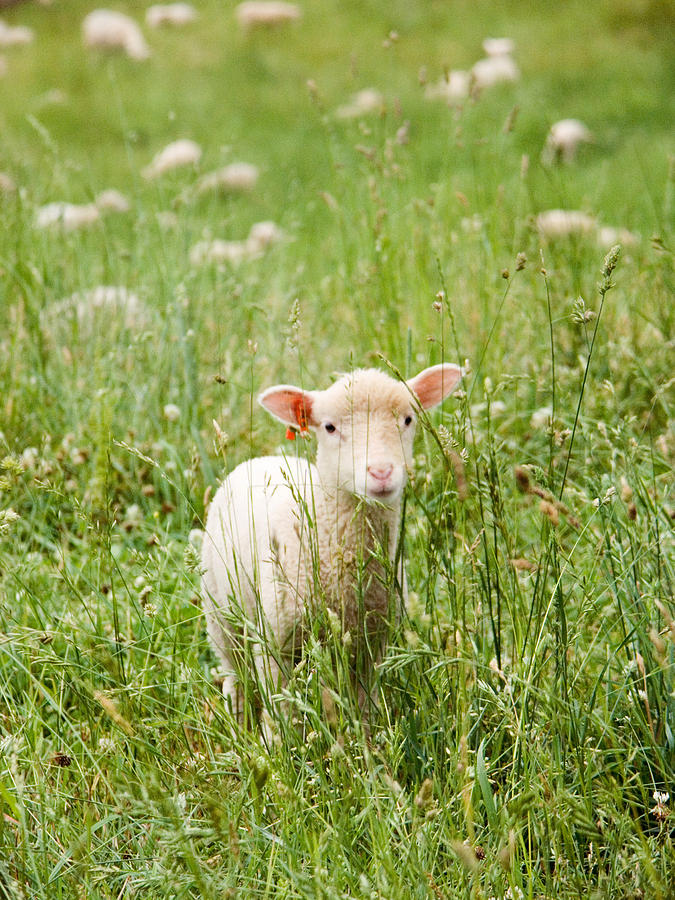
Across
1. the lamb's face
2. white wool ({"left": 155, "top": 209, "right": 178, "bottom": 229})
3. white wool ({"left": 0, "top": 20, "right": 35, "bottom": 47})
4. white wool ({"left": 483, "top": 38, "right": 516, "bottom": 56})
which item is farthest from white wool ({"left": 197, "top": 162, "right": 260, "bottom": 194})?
the lamb's face

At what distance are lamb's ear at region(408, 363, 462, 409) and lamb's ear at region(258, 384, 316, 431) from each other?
254 millimetres

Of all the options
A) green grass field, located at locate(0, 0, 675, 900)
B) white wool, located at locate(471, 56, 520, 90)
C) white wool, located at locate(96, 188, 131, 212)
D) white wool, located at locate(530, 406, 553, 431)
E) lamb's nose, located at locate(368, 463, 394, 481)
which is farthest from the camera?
white wool, located at locate(471, 56, 520, 90)

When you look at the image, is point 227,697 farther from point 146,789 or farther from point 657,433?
point 657,433

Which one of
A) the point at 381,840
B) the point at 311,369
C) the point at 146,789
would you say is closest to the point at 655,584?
the point at 381,840

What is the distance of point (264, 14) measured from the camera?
467 inches

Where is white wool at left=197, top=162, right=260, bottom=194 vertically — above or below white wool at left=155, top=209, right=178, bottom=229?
above

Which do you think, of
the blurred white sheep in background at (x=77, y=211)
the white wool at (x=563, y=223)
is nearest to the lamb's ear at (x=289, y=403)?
the white wool at (x=563, y=223)

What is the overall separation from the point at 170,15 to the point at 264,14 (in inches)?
48.0

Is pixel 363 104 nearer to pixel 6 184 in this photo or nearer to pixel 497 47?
pixel 497 47

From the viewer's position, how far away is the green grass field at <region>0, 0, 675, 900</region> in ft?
5.79

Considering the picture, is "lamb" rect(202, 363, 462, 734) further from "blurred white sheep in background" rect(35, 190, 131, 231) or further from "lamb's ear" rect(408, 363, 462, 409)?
"blurred white sheep in background" rect(35, 190, 131, 231)

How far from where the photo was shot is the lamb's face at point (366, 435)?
214 centimetres

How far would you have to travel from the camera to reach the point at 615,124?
29.1 ft

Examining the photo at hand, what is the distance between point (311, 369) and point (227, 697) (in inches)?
76.2
